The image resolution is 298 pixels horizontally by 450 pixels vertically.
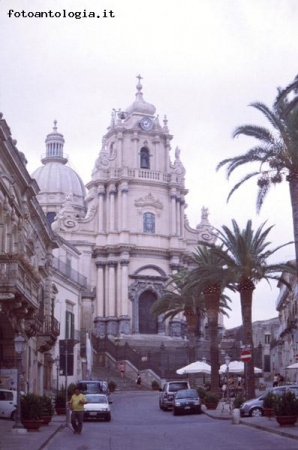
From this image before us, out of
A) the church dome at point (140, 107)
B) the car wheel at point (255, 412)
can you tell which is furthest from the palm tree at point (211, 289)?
the church dome at point (140, 107)

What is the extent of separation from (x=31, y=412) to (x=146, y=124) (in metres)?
57.0

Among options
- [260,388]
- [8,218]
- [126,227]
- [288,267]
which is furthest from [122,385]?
[8,218]

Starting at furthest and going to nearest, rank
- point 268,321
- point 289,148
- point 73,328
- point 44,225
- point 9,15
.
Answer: point 268,321, point 73,328, point 44,225, point 289,148, point 9,15

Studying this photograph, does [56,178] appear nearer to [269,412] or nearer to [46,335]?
[46,335]

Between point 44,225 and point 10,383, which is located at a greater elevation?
point 44,225

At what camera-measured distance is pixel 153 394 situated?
55.8 metres

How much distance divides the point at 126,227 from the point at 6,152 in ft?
152

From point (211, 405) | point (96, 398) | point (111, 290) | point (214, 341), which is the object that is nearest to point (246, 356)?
point (96, 398)

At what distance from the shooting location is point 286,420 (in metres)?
25.7

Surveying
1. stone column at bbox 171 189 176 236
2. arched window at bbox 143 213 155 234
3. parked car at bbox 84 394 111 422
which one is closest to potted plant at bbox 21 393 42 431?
parked car at bbox 84 394 111 422

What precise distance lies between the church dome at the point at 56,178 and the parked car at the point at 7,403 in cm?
6435

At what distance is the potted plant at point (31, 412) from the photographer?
2533cm

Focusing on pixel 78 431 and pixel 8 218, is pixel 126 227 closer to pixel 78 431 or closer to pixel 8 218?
pixel 8 218

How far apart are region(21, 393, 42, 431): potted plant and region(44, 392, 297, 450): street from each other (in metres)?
0.92
